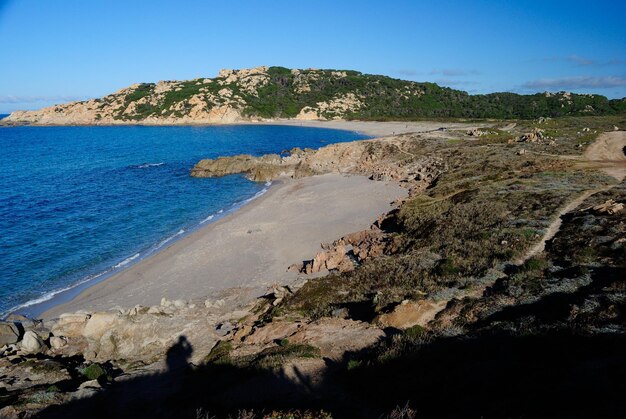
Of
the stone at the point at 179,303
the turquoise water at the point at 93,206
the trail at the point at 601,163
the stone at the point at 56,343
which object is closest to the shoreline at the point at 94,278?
the turquoise water at the point at 93,206

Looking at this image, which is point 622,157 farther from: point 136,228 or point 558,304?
point 136,228

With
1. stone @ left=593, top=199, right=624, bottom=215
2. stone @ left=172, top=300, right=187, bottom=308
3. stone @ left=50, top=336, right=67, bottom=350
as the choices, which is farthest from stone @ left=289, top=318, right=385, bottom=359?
stone @ left=593, top=199, right=624, bottom=215

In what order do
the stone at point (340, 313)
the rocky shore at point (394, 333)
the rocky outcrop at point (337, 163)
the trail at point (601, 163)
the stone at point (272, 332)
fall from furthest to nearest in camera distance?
the rocky outcrop at point (337, 163), the trail at point (601, 163), the stone at point (340, 313), the stone at point (272, 332), the rocky shore at point (394, 333)

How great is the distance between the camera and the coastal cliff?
144250 millimetres

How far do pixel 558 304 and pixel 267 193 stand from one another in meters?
37.2

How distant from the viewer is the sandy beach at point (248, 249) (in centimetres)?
2270

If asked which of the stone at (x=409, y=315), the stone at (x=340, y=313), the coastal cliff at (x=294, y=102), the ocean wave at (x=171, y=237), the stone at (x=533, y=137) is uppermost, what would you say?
the coastal cliff at (x=294, y=102)

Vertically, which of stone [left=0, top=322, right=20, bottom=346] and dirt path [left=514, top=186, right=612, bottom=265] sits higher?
dirt path [left=514, top=186, right=612, bottom=265]

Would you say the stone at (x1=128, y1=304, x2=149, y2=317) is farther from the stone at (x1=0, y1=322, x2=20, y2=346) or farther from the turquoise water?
the turquoise water

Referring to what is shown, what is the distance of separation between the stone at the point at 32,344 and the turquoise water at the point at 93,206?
615 cm

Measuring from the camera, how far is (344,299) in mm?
18703

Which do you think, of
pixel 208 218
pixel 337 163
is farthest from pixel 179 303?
pixel 337 163

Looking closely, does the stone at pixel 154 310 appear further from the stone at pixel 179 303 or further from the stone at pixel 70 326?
the stone at pixel 70 326

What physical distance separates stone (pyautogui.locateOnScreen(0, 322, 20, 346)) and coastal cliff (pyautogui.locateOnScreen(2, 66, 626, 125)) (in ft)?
423
